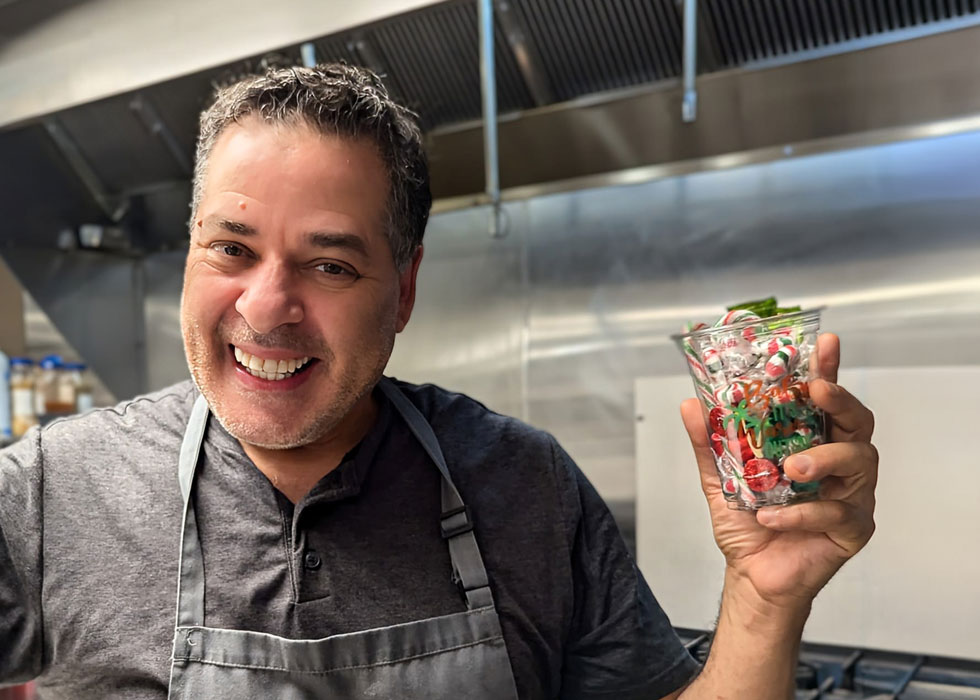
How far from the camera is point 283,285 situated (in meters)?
0.84

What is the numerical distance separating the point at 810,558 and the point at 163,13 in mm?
1712

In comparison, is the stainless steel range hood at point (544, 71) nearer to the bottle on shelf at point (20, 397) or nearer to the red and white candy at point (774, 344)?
the bottle on shelf at point (20, 397)

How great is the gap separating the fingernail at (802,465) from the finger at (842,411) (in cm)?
5

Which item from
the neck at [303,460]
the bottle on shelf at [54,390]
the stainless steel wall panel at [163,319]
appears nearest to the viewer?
the neck at [303,460]

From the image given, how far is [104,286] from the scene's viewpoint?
259 centimetres

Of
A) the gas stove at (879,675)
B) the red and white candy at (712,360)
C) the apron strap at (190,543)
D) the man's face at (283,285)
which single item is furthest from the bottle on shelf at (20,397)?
the red and white candy at (712,360)

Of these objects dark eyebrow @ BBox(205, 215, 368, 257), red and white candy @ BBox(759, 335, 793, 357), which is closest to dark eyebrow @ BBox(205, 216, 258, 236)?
dark eyebrow @ BBox(205, 215, 368, 257)

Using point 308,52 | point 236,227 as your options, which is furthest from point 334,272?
point 308,52

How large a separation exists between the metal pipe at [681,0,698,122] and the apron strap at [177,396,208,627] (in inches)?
43.8

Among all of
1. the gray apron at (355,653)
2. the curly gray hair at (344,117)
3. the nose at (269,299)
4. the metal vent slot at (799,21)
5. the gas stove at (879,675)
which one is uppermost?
the metal vent slot at (799,21)

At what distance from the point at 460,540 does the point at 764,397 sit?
42cm

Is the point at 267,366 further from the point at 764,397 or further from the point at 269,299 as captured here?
the point at 764,397

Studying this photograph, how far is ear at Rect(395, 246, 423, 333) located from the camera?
0.98 meters

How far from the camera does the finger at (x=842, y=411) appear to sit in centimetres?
67
